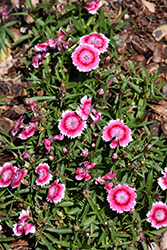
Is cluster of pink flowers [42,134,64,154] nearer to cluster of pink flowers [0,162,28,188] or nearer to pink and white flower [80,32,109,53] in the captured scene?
cluster of pink flowers [0,162,28,188]

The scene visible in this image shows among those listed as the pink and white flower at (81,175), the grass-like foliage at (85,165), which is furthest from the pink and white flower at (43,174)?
the pink and white flower at (81,175)

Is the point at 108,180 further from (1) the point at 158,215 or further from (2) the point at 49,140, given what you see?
(2) the point at 49,140

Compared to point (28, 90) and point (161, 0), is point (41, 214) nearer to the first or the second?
point (28, 90)

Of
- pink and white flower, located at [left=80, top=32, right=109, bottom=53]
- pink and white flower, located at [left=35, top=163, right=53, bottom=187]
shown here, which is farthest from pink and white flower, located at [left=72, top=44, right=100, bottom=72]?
pink and white flower, located at [left=35, top=163, right=53, bottom=187]

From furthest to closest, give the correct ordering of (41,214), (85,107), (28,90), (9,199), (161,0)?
(161,0) < (28,90) < (9,199) < (85,107) < (41,214)

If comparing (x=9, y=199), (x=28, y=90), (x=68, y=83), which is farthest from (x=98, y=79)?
(x=9, y=199)
